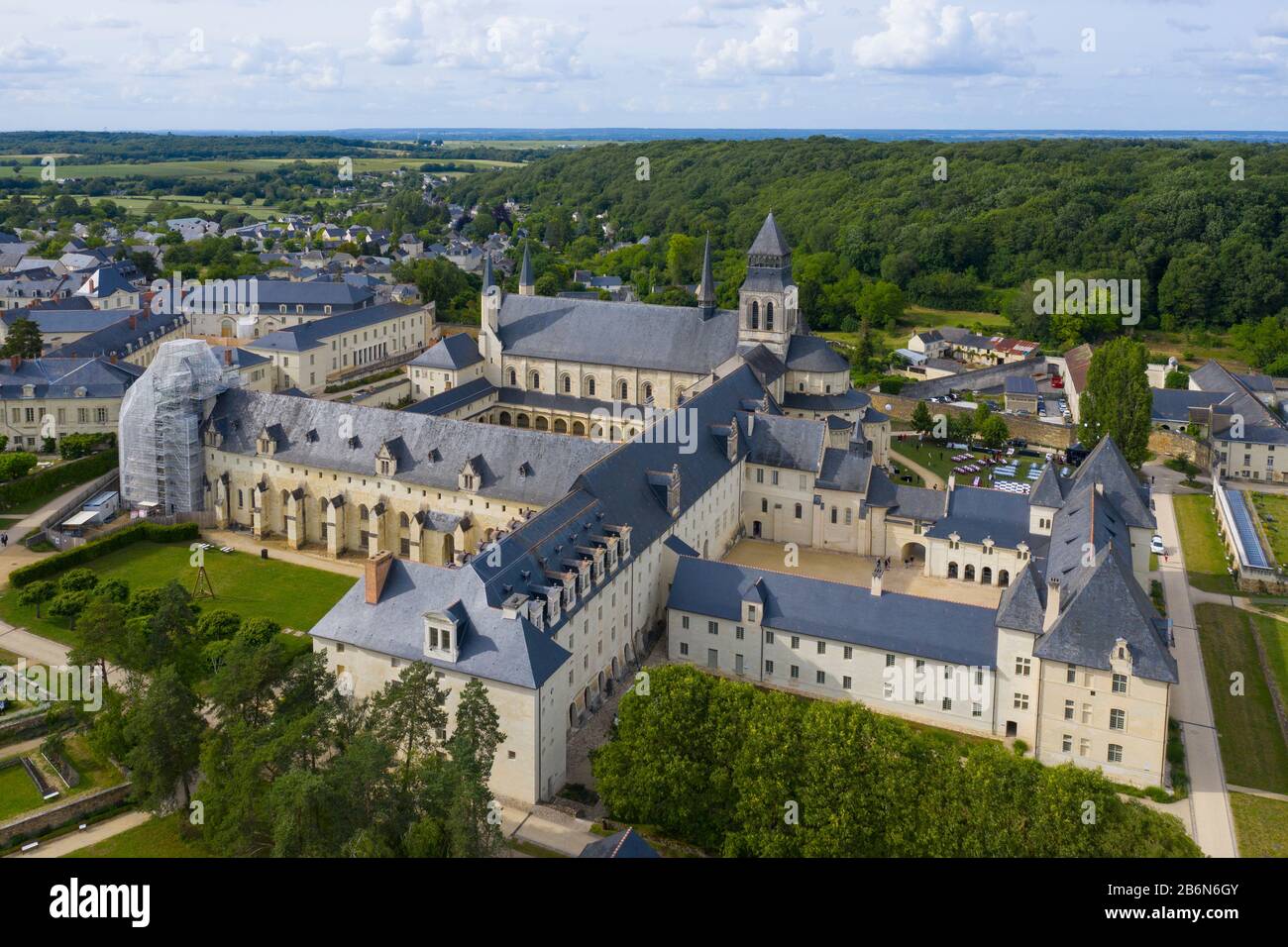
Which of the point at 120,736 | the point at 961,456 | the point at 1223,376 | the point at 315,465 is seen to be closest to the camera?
the point at 120,736

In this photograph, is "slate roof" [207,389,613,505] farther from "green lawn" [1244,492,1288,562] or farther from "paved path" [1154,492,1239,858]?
"green lawn" [1244,492,1288,562]

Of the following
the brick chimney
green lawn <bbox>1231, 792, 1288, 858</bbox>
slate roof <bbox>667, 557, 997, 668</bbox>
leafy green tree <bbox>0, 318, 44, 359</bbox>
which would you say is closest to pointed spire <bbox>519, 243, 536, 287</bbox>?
leafy green tree <bbox>0, 318, 44, 359</bbox>

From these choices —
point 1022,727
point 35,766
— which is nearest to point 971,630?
point 1022,727

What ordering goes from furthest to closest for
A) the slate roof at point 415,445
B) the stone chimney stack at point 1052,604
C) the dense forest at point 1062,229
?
the dense forest at point 1062,229 < the slate roof at point 415,445 < the stone chimney stack at point 1052,604

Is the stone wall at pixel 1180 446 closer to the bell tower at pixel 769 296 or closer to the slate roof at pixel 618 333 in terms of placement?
the bell tower at pixel 769 296

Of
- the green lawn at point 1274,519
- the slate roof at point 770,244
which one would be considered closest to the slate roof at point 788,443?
the slate roof at point 770,244
